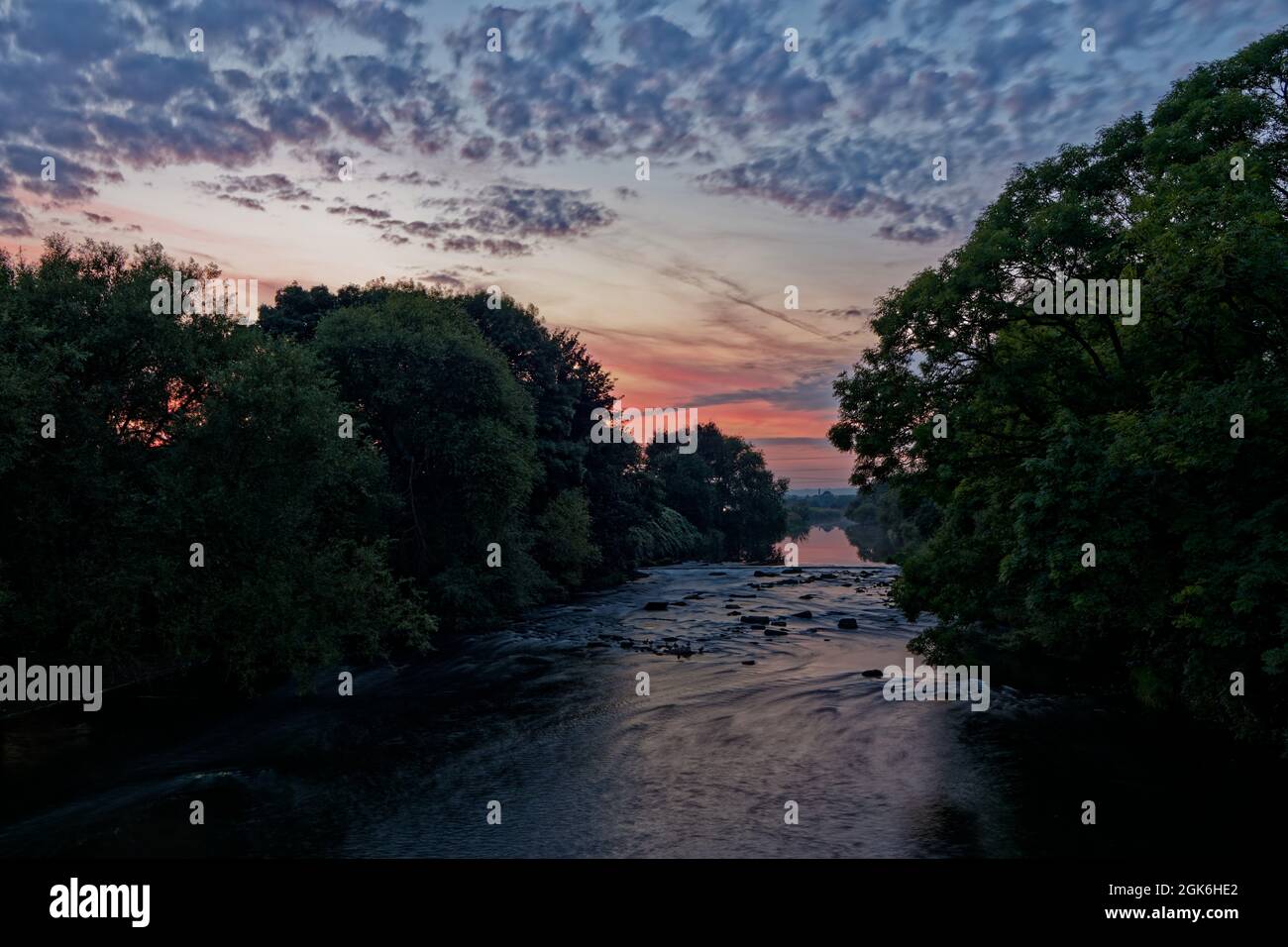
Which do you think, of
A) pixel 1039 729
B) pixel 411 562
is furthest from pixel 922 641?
pixel 411 562

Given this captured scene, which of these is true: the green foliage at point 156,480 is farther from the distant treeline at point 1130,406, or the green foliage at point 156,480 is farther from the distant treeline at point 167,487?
the distant treeline at point 1130,406

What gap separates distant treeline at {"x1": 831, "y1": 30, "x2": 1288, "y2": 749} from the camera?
17953mm

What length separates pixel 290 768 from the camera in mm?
26797

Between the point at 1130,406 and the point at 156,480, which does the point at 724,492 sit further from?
the point at 1130,406

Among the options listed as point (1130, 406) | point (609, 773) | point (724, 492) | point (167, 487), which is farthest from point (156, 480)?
point (724, 492)

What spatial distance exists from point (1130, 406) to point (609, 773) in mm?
20037

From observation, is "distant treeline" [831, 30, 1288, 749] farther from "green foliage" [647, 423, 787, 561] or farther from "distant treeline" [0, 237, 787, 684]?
"green foliage" [647, 423, 787, 561]

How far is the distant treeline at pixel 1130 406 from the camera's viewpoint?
58.9ft

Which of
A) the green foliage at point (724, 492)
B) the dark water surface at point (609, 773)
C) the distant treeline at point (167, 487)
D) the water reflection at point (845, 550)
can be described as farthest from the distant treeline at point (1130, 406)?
the green foliage at point (724, 492)

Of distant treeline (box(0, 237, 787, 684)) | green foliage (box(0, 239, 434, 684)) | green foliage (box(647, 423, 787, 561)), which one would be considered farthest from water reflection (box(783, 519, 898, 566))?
green foliage (box(0, 239, 434, 684))

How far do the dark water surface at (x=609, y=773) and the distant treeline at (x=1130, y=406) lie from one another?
4104 mm

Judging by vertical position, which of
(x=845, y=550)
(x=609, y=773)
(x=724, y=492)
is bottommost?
(x=845, y=550)

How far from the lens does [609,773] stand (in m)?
26.4

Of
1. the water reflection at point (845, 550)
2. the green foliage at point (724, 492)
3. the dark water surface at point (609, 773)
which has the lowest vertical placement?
the water reflection at point (845, 550)
